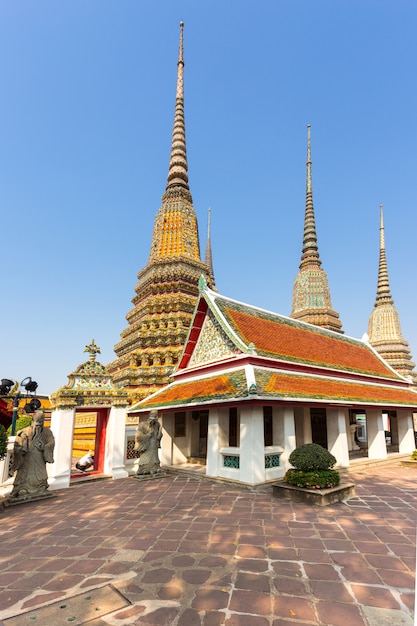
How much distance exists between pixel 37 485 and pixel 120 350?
1264 cm

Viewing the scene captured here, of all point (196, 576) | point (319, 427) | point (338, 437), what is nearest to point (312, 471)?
point (338, 437)

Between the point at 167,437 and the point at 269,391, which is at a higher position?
the point at 269,391

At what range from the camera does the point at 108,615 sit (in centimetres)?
356

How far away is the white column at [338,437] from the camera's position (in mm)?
12000

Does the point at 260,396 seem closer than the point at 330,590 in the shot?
No

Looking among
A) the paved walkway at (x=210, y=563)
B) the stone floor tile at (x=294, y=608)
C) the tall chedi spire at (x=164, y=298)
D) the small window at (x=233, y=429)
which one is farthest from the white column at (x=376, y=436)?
the stone floor tile at (x=294, y=608)

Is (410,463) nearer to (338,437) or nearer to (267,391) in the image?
(338,437)

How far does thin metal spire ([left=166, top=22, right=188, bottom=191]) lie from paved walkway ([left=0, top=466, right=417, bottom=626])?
74.3ft

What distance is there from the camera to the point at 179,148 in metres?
27.0

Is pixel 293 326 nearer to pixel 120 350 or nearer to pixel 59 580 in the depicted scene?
pixel 120 350

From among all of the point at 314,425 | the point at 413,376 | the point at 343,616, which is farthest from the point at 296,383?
the point at 413,376

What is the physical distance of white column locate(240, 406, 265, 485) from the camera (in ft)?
30.8

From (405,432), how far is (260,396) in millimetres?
11518

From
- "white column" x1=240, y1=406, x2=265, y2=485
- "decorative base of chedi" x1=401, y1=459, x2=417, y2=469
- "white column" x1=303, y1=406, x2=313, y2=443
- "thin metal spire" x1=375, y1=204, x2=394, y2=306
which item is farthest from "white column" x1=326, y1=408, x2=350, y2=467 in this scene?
"thin metal spire" x1=375, y1=204, x2=394, y2=306
